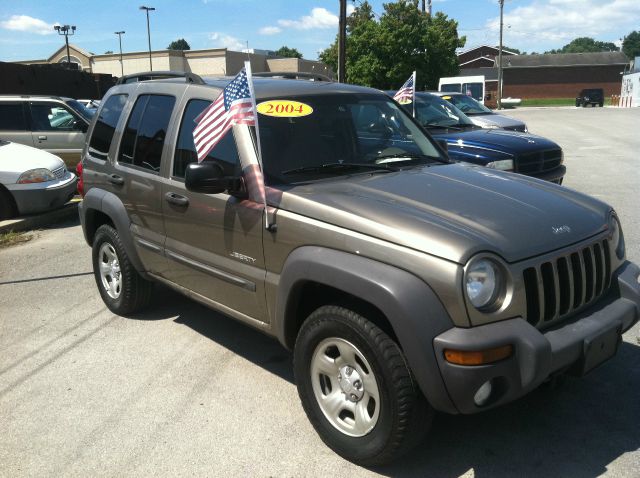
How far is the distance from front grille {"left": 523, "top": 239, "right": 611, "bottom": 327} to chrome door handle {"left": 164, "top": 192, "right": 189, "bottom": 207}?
2255 mm

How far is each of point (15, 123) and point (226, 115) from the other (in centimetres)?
982

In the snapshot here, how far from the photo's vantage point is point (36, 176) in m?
8.94

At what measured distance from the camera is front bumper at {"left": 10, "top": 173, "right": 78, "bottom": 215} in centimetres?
887

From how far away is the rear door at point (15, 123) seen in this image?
11.5 m

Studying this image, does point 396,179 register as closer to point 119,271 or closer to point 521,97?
point 119,271

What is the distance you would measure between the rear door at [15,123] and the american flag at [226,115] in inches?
369

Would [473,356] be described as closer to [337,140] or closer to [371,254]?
[371,254]

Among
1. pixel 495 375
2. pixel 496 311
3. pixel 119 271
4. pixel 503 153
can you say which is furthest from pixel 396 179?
pixel 503 153

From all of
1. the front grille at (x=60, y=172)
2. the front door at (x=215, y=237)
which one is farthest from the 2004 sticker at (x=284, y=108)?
the front grille at (x=60, y=172)

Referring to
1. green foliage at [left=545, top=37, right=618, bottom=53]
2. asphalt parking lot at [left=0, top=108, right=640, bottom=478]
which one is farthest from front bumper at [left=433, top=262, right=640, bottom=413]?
green foliage at [left=545, top=37, right=618, bottom=53]

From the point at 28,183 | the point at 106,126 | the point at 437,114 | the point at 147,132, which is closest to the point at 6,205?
the point at 28,183

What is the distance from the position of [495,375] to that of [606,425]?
1183 millimetres

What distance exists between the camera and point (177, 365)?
4316mm

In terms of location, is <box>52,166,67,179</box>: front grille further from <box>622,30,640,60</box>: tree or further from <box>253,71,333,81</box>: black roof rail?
<box>622,30,640,60</box>: tree
